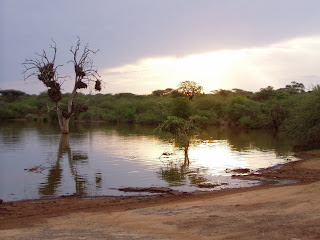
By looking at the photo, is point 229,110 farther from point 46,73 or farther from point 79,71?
point 46,73

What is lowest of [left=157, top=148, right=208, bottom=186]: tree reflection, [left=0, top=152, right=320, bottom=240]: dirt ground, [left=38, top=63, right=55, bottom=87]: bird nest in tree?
[left=157, top=148, right=208, bottom=186]: tree reflection

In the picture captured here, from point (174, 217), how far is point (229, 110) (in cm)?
5580

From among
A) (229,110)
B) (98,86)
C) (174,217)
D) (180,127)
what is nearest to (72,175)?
(180,127)

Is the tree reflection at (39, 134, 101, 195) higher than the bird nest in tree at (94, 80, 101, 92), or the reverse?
the bird nest in tree at (94, 80, 101, 92)

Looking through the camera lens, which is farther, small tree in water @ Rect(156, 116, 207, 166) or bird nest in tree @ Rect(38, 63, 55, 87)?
bird nest in tree @ Rect(38, 63, 55, 87)

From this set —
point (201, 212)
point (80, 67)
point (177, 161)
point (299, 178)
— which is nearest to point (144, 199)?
point (201, 212)

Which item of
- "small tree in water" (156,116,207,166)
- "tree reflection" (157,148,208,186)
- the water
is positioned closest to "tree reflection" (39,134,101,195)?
the water

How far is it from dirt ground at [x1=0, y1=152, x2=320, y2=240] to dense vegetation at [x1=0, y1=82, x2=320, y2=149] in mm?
16687

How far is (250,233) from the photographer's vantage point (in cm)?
648

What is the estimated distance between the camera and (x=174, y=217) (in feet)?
26.5

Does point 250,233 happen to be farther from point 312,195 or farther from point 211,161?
point 211,161

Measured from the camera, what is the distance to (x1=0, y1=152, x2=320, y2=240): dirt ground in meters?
6.70

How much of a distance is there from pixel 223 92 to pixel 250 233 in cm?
9411

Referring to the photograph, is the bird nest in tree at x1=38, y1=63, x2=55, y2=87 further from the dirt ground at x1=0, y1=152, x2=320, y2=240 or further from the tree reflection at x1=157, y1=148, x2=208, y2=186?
the dirt ground at x1=0, y1=152, x2=320, y2=240
